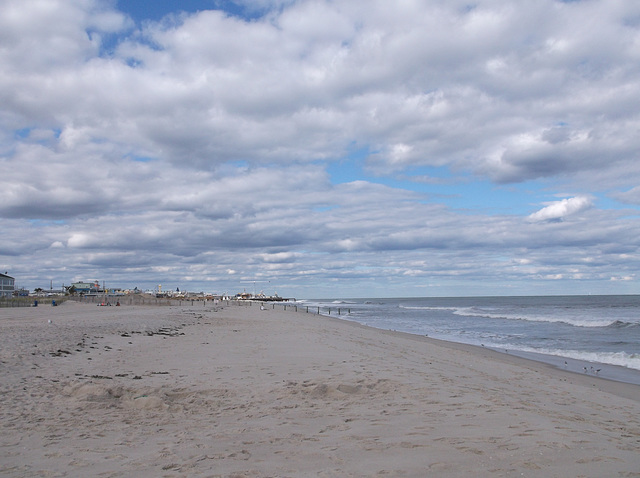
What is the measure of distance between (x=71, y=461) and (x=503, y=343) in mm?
26111

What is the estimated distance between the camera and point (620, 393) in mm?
12812

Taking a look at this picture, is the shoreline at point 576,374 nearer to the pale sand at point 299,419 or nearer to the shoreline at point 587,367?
the shoreline at point 587,367

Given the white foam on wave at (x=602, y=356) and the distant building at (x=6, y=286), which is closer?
the white foam on wave at (x=602, y=356)

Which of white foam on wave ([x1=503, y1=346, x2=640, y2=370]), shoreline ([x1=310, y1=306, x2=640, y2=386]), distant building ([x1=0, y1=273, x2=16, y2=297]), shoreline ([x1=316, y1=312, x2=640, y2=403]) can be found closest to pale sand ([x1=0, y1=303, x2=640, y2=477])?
shoreline ([x1=316, y1=312, x2=640, y2=403])

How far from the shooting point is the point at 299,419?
7.50 metres

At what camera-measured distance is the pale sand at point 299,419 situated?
534cm

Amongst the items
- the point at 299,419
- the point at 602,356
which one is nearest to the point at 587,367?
the point at 602,356

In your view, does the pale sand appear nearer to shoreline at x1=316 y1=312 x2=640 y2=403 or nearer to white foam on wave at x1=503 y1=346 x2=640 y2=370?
shoreline at x1=316 y1=312 x2=640 y2=403

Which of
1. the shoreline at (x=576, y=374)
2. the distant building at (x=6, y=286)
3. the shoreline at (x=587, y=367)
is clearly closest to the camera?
the shoreline at (x=576, y=374)

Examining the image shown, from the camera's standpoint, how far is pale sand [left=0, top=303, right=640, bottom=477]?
534cm

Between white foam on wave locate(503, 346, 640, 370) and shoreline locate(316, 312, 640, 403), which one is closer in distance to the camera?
shoreline locate(316, 312, 640, 403)

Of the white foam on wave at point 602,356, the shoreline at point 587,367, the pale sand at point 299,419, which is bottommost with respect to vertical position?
the white foam on wave at point 602,356

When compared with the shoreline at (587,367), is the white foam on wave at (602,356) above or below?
below

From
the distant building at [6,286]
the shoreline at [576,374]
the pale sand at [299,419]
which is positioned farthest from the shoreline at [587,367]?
the distant building at [6,286]
